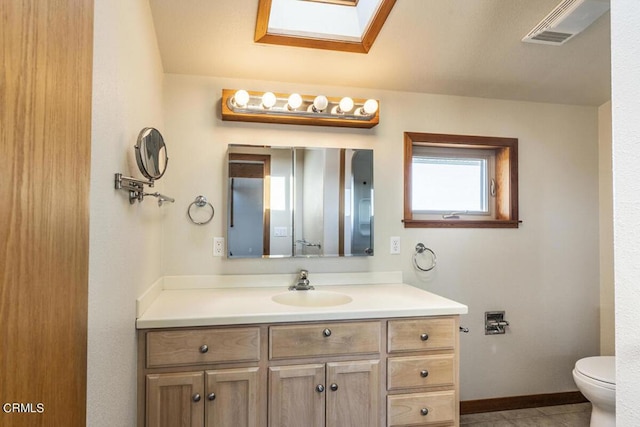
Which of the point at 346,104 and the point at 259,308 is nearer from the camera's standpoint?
the point at 259,308

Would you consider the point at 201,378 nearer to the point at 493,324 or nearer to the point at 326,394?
the point at 326,394

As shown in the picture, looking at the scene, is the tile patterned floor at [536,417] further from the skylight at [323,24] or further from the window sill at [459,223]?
the skylight at [323,24]

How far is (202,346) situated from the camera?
1.43 m

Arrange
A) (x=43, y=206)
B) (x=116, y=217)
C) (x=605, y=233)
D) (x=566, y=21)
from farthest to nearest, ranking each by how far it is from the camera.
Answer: (x=605, y=233)
(x=566, y=21)
(x=116, y=217)
(x=43, y=206)

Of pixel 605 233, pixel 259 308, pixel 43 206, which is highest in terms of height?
pixel 43 206

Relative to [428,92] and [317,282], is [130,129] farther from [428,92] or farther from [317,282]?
[428,92]

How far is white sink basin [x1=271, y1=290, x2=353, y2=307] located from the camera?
189 centimetres

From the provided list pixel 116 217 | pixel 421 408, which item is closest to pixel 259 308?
pixel 116 217

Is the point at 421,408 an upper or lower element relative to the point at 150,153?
lower

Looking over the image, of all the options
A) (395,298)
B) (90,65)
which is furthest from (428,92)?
(90,65)

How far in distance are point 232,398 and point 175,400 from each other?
0.23 metres

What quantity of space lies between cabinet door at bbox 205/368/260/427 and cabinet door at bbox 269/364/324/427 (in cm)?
8

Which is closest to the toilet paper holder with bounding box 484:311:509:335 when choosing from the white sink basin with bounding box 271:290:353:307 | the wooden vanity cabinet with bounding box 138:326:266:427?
the white sink basin with bounding box 271:290:353:307

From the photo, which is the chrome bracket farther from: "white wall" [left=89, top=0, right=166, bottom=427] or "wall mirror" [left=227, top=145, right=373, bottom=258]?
"wall mirror" [left=227, top=145, right=373, bottom=258]
